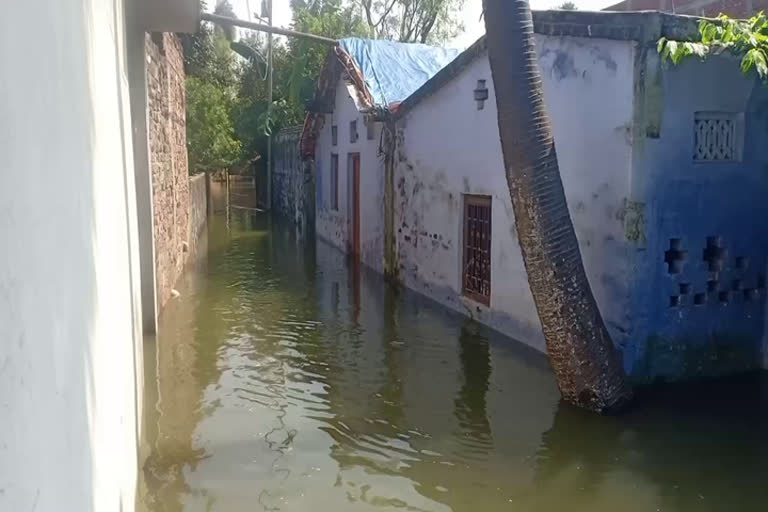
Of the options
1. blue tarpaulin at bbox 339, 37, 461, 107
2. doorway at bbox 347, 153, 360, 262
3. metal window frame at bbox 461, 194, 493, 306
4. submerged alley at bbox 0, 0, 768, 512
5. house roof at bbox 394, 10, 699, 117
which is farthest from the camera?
doorway at bbox 347, 153, 360, 262

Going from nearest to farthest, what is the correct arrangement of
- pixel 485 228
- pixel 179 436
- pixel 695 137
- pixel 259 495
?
1. pixel 259 495
2. pixel 179 436
3. pixel 695 137
4. pixel 485 228

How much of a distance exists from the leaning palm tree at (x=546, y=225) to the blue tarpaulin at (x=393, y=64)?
8.12 m

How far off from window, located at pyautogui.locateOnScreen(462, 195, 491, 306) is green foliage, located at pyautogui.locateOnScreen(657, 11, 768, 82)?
12.2ft

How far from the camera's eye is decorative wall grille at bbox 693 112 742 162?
7133 mm

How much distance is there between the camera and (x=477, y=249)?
10.3m

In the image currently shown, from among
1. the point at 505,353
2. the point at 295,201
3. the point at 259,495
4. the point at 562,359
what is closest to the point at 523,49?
the point at 562,359

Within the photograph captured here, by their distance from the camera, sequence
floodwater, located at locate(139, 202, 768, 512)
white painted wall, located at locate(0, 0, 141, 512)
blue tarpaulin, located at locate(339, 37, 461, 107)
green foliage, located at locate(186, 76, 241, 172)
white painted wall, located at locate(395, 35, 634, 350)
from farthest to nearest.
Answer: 1. green foliage, located at locate(186, 76, 241, 172)
2. blue tarpaulin, located at locate(339, 37, 461, 107)
3. white painted wall, located at locate(395, 35, 634, 350)
4. floodwater, located at locate(139, 202, 768, 512)
5. white painted wall, located at locate(0, 0, 141, 512)

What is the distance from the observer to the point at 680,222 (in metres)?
7.11

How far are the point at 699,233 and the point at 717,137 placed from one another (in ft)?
3.29

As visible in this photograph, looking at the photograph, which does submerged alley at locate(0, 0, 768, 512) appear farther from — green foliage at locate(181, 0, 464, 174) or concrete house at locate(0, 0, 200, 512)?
green foliage at locate(181, 0, 464, 174)

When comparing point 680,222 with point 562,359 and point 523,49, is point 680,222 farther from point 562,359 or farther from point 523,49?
point 523,49

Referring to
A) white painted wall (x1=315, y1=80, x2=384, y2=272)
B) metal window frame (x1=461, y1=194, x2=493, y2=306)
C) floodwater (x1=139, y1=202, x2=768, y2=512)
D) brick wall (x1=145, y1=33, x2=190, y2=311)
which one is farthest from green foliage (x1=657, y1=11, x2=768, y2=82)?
white painted wall (x1=315, y1=80, x2=384, y2=272)

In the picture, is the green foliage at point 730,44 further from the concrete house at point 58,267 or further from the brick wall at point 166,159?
the brick wall at point 166,159

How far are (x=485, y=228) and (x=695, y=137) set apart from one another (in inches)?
136
